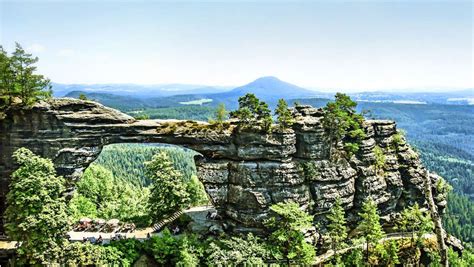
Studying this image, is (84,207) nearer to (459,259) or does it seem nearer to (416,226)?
(416,226)

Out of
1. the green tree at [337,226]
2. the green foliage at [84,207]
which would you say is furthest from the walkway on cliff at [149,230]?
the green tree at [337,226]

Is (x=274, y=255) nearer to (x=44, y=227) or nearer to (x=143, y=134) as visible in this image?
(x=143, y=134)

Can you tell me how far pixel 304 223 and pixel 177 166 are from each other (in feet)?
345

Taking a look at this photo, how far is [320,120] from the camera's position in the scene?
39031 mm

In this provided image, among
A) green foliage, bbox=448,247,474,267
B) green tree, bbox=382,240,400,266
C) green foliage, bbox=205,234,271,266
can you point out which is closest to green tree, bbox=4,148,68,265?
green foliage, bbox=205,234,271,266

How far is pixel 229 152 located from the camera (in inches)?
1497

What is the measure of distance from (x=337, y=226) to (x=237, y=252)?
10.5 meters

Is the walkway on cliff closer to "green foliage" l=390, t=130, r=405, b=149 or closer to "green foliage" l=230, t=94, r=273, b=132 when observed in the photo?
"green foliage" l=230, t=94, r=273, b=132

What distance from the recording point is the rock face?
35.1 metres

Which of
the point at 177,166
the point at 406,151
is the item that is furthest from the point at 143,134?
the point at 177,166

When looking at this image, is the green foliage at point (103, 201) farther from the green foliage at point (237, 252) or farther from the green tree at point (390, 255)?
the green tree at point (390, 255)

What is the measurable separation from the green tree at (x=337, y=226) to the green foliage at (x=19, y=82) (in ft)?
95.9

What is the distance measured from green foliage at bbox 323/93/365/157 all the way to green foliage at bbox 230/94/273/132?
6181mm

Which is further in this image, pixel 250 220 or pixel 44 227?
pixel 250 220
